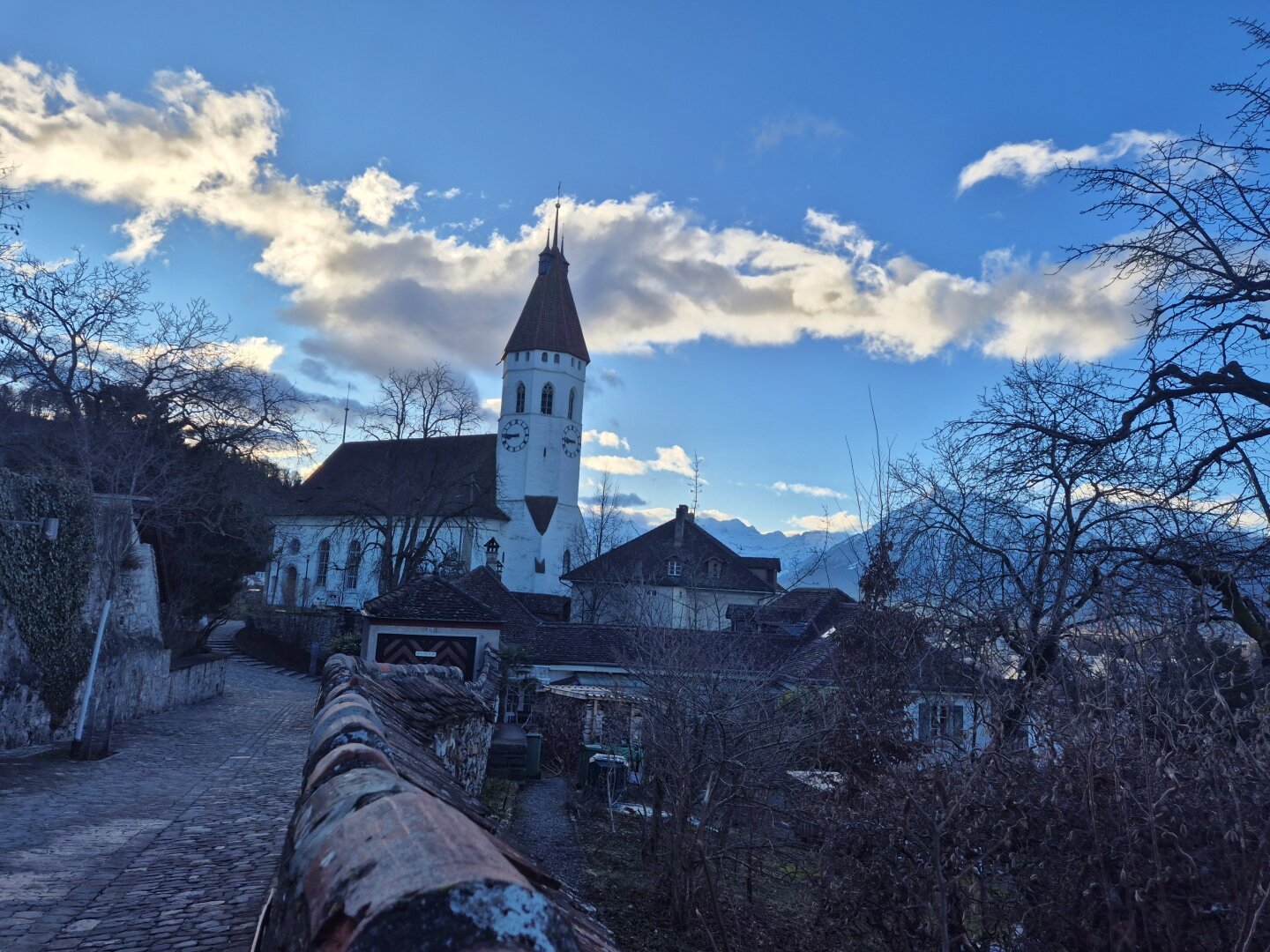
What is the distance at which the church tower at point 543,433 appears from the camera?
194 feet

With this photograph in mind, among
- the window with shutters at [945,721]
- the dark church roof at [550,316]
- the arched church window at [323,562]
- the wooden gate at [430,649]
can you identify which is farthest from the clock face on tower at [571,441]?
the window with shutters at [945,721]

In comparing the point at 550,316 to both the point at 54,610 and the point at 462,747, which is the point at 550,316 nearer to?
the point at 54,610

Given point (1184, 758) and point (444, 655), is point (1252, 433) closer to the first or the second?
point (1184, 758)

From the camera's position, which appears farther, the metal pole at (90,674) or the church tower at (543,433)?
the church tower at (543,433)

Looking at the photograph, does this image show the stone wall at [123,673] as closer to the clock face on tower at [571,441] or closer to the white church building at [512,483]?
the white church building at [512,483]

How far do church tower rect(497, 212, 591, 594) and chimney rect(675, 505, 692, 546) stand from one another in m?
9.63

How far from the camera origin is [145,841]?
8883 mm

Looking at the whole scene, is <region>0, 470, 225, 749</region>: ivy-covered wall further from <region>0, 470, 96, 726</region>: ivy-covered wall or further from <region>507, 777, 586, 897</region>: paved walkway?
<region>507, 777, 586, 897</region>: paved walkway

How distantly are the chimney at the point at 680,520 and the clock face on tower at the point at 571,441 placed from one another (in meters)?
11.2

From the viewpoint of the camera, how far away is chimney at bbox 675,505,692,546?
52.3 metres

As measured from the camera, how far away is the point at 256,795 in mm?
11961

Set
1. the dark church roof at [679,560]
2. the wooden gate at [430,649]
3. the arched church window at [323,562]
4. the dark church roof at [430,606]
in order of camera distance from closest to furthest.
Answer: the wooden gate at [430,649]
the dark church roof at [430,606]
the dark church roof at [679,560]
the arched church window at [323,562]

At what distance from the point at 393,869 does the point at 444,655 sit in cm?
2293

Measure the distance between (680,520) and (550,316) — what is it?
1837 cm
